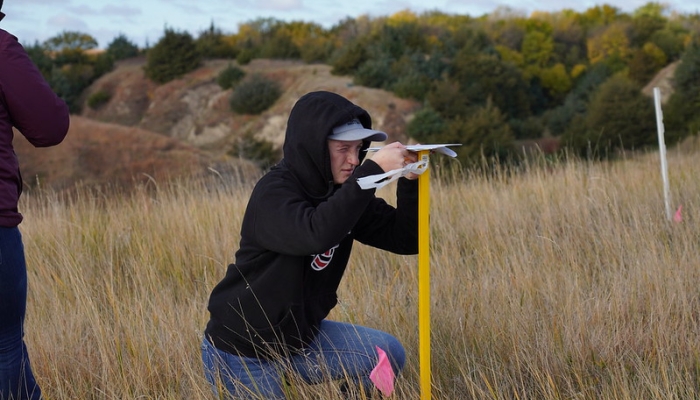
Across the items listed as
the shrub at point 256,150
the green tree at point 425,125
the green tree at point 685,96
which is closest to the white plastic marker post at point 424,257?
the shrub at point 256,150

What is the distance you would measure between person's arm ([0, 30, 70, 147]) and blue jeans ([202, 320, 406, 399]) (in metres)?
0.91

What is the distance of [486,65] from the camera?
104 feet

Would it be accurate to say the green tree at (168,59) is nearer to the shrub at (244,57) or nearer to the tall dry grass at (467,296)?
the shrub at (244,57)

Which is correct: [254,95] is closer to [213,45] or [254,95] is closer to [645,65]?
[213,45]

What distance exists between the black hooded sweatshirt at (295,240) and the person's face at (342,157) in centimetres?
3

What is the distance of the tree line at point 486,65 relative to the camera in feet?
82.5

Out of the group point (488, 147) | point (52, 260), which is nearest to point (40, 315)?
point (52, 260)

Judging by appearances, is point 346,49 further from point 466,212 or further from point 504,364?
point 504,364

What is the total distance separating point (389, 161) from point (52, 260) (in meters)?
3.84

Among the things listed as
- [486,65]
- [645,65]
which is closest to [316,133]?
[486,65]

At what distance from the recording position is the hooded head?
262 centimetres

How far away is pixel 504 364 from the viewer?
3.19 m

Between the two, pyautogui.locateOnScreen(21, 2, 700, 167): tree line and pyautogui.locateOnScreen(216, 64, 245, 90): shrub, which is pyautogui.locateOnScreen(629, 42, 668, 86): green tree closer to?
pyautogui.locateOnScreen(21, 2, 700, 167): tree line

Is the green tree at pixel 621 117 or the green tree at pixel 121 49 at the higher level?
the green tree at pixel 121 49
